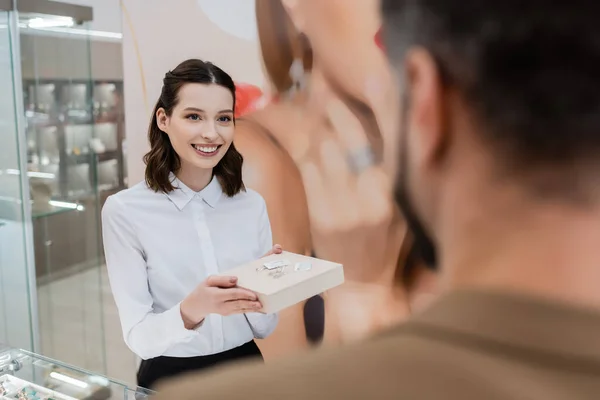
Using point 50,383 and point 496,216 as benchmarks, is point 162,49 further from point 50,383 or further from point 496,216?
point 496,216

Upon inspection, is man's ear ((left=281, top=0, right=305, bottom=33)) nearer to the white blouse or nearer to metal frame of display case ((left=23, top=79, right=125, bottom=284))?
the white blouse

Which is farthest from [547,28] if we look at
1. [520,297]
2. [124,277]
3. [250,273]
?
[124,277]

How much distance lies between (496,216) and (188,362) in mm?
1774

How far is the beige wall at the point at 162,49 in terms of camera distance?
78.2 inches

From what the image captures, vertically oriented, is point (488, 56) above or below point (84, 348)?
above

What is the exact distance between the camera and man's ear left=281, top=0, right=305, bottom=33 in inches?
71.9

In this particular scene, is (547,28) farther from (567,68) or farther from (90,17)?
(90,17)

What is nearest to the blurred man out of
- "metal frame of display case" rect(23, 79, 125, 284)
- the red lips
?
the red lips

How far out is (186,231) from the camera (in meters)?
2.03

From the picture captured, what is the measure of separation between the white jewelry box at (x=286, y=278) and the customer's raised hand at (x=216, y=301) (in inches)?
1.1

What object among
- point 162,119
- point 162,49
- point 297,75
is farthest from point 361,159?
point 162,49

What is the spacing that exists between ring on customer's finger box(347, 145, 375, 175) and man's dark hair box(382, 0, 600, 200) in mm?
1359

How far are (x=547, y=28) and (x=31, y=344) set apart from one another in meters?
3.15

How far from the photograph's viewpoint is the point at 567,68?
390 mm
